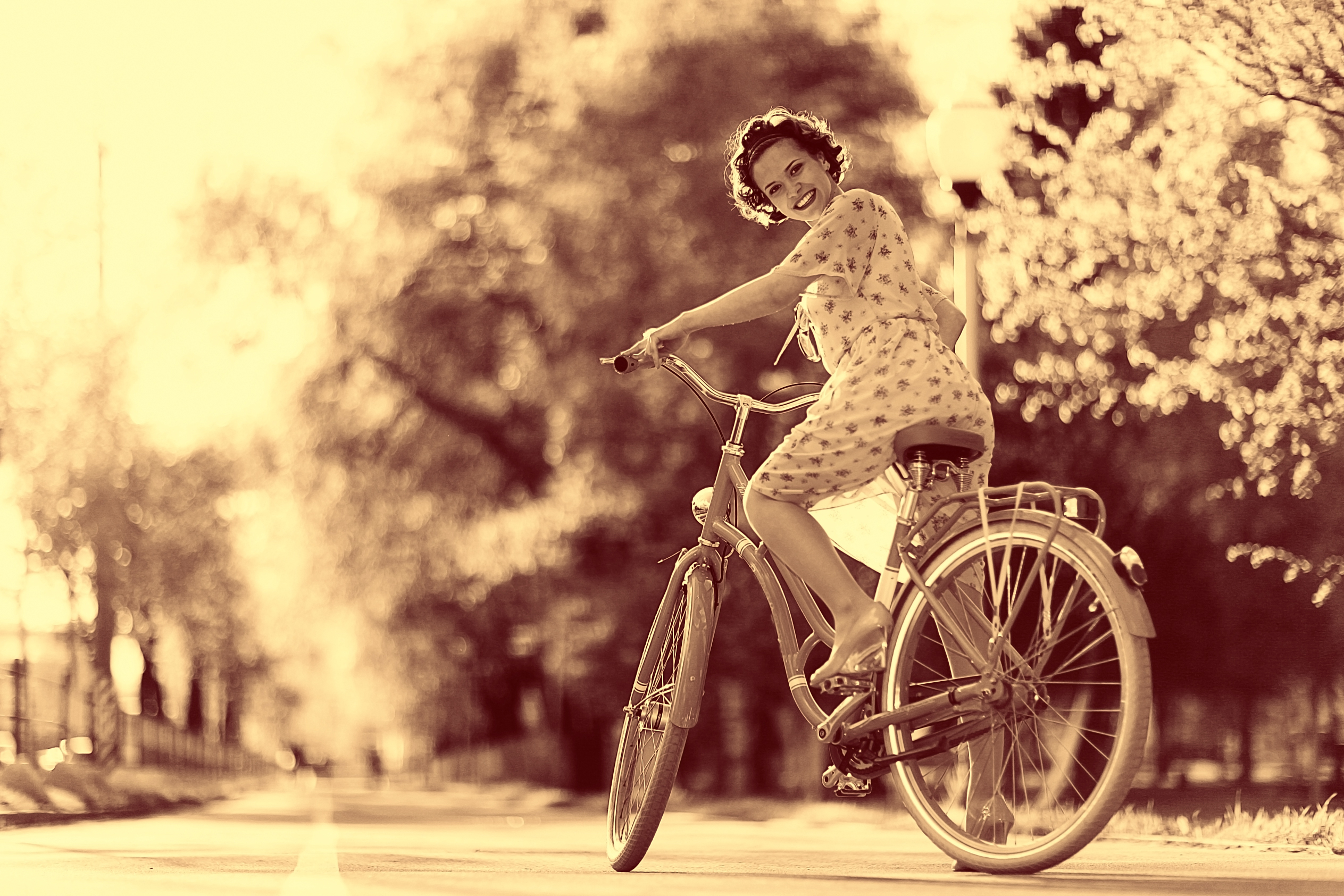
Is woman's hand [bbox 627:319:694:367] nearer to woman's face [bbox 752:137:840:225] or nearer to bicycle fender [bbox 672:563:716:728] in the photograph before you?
woman's face [bbox 752:137:840:225]

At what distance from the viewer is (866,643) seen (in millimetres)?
5047

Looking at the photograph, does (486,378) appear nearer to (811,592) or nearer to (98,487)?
(98,487)

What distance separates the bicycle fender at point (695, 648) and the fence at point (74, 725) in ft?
41.2

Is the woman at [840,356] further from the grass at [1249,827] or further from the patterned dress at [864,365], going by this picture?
the grass at [1249,827]

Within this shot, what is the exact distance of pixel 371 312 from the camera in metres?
23.3

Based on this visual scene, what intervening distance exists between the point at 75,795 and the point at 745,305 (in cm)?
1386

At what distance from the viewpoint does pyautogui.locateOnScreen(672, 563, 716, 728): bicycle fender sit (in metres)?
5.68

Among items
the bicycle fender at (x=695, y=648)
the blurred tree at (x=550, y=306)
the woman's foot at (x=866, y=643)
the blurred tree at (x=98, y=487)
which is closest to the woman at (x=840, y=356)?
the woman's foot at (x=866, y=643)

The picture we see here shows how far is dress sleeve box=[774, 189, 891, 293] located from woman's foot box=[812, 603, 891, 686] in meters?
0.93

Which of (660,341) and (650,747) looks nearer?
(660,341)

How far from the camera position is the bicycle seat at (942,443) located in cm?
492

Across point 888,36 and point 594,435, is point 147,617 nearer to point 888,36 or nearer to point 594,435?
point 594,435

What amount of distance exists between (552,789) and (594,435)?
11.7m

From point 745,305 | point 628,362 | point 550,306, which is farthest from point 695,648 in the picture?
point 550,306
